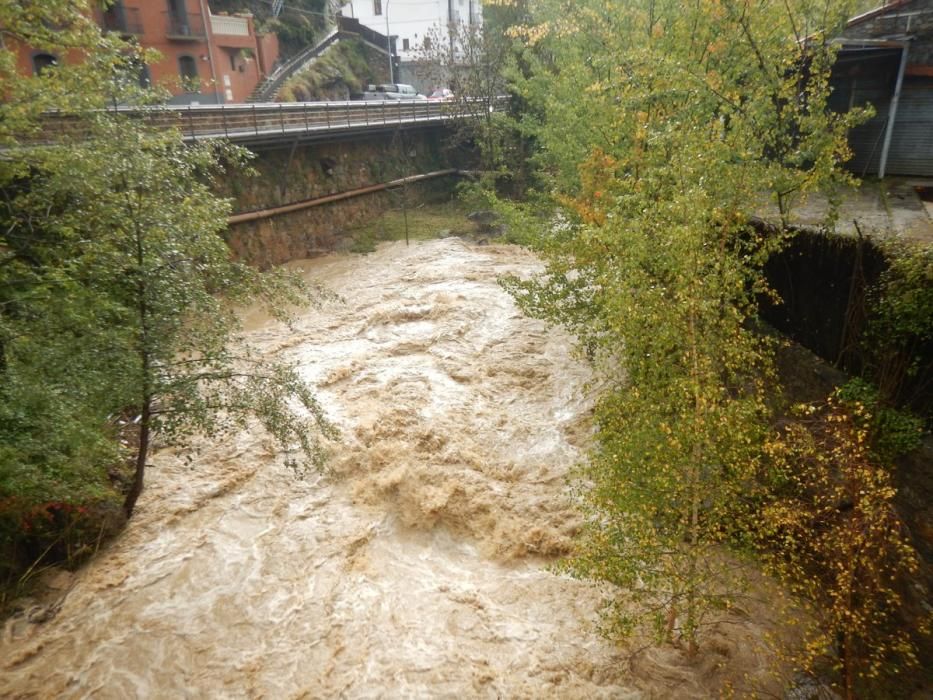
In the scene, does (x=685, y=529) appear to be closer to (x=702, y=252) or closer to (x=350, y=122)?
(x=702, y=252)

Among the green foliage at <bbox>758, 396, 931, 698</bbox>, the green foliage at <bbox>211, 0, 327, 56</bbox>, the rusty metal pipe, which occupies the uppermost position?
the green foliage at <bbox>211, 0, 327, 56</bbox>

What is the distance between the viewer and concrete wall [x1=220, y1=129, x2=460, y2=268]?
23141mm

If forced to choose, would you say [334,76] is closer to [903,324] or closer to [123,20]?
[123,20]

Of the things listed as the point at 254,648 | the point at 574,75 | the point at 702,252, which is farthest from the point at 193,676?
the point at 574,75

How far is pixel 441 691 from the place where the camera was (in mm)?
7441

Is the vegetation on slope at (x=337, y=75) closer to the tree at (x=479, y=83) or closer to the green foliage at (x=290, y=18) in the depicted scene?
the green foliage at (x=290, y=18)

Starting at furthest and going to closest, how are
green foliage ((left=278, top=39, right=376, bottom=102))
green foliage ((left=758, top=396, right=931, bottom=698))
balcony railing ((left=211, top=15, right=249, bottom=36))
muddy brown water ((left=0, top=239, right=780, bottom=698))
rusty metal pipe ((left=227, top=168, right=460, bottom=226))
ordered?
1. green foliage ((left=278, top=39, right=376, bottom=102))
2. balcony railing ((left=211, top=15, right=249, bottom=36))
3. rusty metal pipe ((left=227, top=168, right=460, bottom=226))
4. muddy brown water ((left=0, top=239, right=780, bottom=698))
5. green foliage ((left=758, top=396, right=931, bottom=698))

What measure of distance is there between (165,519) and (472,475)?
216 inches

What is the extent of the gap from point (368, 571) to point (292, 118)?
21.4 metres

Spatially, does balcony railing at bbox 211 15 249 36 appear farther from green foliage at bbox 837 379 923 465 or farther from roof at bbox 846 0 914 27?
green foliage at bbox 837 379 923 465

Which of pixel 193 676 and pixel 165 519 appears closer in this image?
pixel 193 676

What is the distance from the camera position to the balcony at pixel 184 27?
3084cm

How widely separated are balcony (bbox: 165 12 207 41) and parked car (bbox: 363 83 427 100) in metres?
13.5

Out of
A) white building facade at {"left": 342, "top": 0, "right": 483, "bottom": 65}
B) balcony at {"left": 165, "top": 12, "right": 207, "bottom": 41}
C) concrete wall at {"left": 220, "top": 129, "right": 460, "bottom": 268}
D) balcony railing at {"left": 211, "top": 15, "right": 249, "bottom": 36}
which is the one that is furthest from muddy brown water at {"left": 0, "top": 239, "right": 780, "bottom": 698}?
white building facade at {"left": 342, "top": 0, "right": 483, "bottom": 65}
